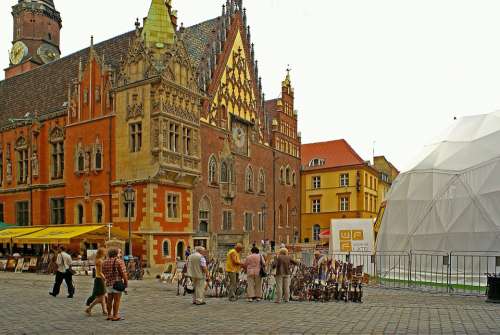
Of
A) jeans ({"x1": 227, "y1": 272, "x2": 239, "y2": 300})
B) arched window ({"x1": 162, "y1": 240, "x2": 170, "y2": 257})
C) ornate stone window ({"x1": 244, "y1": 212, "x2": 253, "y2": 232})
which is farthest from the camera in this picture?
ornate stone window ({"x1": 244, "y1": 212, "x2": 253, "y2": 232})

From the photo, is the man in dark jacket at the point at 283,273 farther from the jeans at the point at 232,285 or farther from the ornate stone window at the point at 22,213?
the ornate stone window at the point at 22,213

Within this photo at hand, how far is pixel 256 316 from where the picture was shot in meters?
11.9

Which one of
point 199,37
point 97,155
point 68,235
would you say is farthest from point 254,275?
point 199,37

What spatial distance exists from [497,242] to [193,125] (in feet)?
63.6

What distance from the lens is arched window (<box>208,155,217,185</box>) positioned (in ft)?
119

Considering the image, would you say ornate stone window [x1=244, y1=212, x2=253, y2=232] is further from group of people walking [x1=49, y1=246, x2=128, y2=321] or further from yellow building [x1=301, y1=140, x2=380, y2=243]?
group of people walking [x1=49, y1=246, x2=128, y2=321]

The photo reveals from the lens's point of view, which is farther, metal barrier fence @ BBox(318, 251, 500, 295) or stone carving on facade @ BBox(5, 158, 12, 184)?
stone carving on facade @ BBox(5, 158, 12, 184)

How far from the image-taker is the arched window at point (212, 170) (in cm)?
3631

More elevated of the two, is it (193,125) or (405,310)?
(193,125)

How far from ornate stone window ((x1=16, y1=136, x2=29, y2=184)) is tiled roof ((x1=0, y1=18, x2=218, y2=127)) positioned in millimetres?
2423

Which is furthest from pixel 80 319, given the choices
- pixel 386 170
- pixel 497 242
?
pixel 386 170

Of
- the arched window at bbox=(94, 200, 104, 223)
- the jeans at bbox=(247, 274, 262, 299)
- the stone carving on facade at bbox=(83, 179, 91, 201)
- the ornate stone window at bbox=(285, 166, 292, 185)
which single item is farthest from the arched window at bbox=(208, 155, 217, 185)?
the jeans at bbox=(247, 274, 262, 299)

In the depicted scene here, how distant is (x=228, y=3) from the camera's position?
135 feet

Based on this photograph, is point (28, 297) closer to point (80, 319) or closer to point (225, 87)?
point (80, 319)
